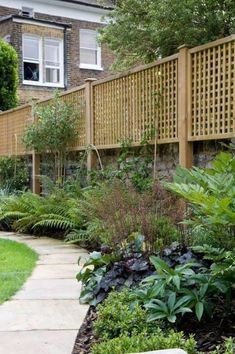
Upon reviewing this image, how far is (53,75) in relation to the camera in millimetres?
21984

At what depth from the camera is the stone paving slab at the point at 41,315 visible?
12.2 feet

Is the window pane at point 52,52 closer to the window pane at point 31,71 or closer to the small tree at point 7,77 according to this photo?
the window pane at point 31,71

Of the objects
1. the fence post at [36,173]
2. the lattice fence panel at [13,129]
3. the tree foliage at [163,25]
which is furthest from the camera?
the lattice fence panel at [13,129]

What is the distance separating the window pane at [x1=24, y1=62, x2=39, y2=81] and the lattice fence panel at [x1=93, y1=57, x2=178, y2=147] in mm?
12537

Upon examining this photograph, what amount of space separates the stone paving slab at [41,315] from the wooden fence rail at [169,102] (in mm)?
3125

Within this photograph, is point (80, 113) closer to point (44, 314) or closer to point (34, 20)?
point (44, 314)

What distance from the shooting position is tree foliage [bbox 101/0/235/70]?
8.20 metres

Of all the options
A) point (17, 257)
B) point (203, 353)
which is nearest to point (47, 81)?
point (17, 257)

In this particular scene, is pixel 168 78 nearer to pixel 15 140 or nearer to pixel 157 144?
pixel 157 144

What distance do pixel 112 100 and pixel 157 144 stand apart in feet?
5.08

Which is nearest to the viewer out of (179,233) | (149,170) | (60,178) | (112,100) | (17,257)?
(179,233)

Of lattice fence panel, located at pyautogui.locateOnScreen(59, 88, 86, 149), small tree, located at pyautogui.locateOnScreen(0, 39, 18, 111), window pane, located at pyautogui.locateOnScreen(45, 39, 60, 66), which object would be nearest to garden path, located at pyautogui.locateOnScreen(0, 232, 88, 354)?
lattice fence panel, located at pyautogui.locateOnScreen(59, 88, 86, 149)

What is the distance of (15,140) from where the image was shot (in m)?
13.1

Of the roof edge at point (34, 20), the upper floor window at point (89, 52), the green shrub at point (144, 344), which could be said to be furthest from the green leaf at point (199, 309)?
the upper floor window at point (89, 52)
